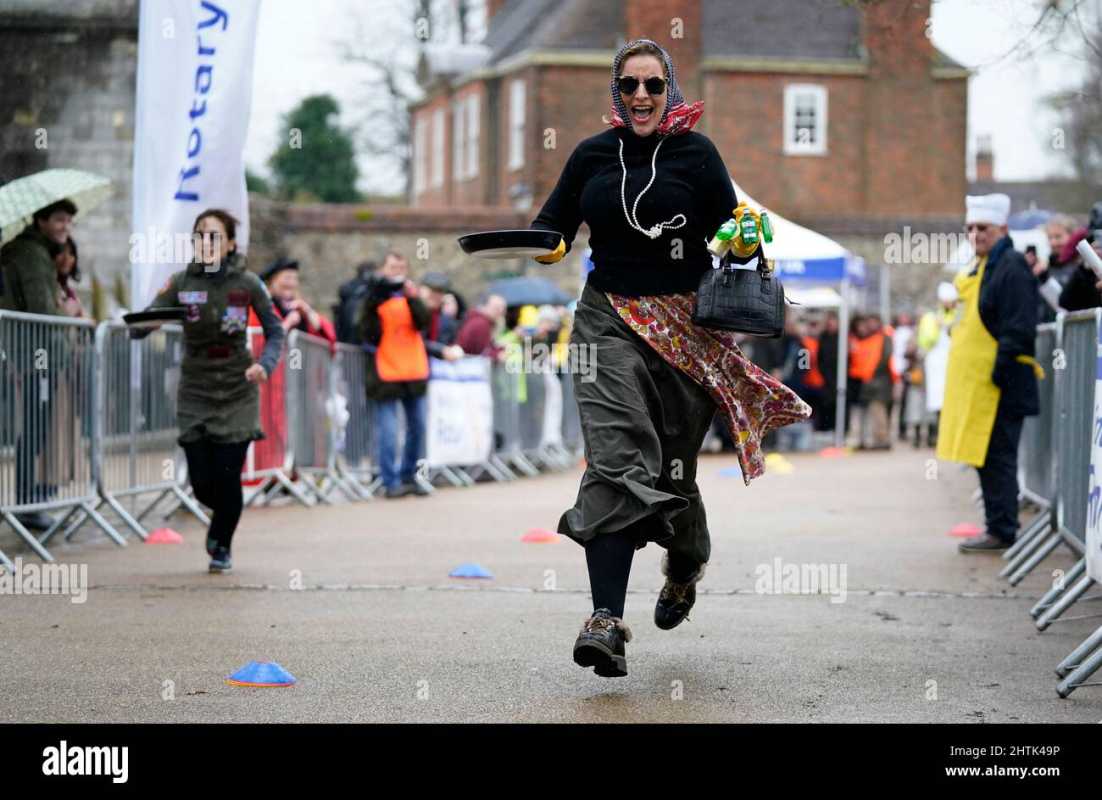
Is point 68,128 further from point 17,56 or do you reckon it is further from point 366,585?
point 366,585

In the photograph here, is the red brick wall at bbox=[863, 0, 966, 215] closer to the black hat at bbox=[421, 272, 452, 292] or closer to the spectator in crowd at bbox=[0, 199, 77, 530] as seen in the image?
the black hat at bbox=[421, 272, 452, 292]

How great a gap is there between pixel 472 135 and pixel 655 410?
44890 mm

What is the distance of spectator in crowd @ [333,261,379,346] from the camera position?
16.9 m

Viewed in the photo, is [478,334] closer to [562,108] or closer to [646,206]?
[646,206]

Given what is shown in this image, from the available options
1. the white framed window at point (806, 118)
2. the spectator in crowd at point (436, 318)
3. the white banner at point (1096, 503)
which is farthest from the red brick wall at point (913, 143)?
the white banner at point (1096, 503)

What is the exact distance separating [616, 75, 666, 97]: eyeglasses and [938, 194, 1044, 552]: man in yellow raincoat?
184 inches

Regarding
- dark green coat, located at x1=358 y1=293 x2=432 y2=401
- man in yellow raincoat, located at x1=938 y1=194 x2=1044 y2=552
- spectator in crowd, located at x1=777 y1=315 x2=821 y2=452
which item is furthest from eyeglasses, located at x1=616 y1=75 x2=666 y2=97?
spectator in crowd, located at x1=777 y1=315 x2=821 y2=452

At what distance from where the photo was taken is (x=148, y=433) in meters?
12.2

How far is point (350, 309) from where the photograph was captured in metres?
17.2

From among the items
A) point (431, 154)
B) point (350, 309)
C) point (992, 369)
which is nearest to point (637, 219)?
point (992, 369)

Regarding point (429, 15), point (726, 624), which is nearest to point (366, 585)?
point (726, 624)

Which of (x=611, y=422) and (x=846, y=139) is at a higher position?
(x=846, y=139)

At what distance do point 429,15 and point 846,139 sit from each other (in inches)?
677

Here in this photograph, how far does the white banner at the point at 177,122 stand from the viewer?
467 inches
